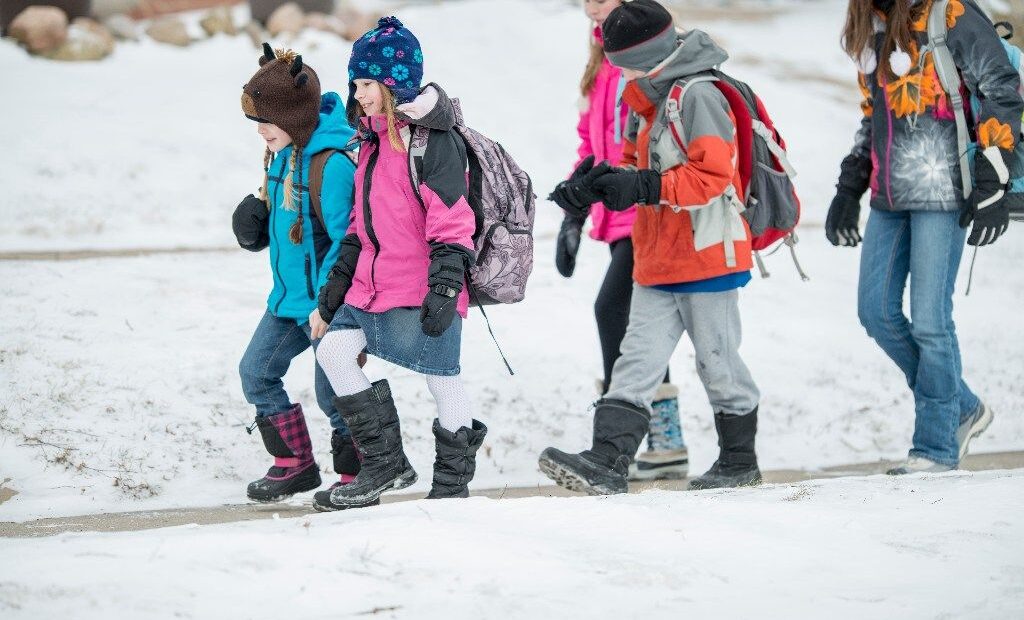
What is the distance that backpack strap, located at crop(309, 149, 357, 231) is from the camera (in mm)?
4562

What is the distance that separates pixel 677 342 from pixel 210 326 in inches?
124

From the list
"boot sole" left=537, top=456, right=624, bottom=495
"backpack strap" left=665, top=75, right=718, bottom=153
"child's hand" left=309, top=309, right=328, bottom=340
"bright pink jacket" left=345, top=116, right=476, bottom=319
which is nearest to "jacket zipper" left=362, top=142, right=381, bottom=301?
"bright pink jacket" left=345, top=116, right=476, bottom=319

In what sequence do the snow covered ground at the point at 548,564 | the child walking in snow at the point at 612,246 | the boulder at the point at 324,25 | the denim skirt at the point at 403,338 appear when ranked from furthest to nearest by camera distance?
the boulder at the point at 324,25 < the child walking in snow at the point at 612,246 < the denim skirt at the point at 403,338 < the snow covered ground at the point at 548,564

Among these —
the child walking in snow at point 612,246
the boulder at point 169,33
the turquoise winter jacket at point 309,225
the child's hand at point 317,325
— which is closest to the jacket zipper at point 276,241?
the turquoise winter jacket at point 309,225

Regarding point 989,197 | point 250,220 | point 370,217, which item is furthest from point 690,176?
point 250,220

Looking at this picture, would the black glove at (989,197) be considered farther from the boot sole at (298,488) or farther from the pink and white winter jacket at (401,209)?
the boot sole at (298,488)

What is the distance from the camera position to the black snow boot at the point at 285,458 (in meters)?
4.81

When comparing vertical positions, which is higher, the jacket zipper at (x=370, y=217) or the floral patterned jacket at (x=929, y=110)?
the floral patterned jacket at (x=929, y=110)

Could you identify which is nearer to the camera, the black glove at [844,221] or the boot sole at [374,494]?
the boot sole at [374,494]

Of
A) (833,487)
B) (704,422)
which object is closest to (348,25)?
(704,422)

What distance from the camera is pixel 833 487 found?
14.6 feet

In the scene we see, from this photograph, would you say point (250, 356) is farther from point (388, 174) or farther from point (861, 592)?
point (861, 592)

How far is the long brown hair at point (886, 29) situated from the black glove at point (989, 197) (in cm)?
52

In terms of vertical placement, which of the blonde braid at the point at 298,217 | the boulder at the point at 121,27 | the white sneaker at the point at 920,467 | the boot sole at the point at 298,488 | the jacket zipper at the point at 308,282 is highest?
the boulder at the point at 121,27
